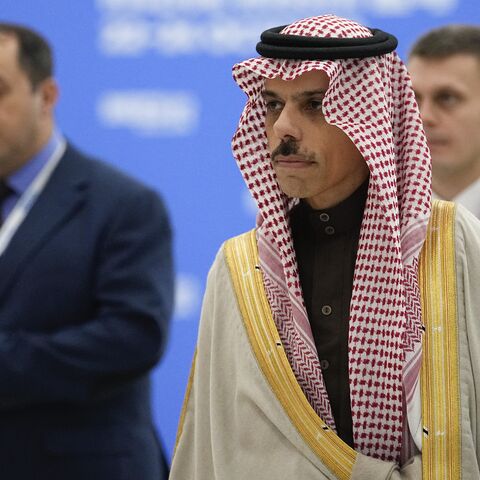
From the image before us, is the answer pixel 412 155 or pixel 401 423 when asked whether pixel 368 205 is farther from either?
pixel 401 423

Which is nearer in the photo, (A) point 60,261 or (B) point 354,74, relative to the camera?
(B) point 354,74

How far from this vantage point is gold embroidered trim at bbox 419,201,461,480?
241 centimetres

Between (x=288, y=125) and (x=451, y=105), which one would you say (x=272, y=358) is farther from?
(x=451, y=105)

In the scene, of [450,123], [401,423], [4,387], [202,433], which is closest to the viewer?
[401,423]

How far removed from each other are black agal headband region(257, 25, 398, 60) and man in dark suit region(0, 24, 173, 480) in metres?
1.11

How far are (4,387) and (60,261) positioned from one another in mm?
373

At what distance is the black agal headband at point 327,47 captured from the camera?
2502mm

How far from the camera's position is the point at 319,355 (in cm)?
255

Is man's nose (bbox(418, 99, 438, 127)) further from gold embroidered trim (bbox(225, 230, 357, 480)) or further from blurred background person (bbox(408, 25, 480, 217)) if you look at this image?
gold embroidered trim (bbox(225, 230, 357, 480))

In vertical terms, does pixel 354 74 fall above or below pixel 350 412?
above

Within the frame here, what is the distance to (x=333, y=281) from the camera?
2.60 meters

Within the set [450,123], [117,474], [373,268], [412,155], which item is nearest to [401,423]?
[373,268]

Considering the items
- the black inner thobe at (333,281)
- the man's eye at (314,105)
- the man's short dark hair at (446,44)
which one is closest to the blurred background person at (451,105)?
the man's short dark hair at (446,44)

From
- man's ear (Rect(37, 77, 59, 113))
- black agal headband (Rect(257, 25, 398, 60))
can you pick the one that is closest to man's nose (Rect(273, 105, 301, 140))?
black agal headband (Rect(257, 25, 398, 60))
